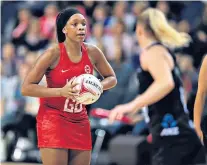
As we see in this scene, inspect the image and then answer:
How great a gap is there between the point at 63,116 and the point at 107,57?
506cm

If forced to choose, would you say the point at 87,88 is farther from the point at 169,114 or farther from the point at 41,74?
the point at 169,114

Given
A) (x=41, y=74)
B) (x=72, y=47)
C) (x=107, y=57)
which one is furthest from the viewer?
(x=107, y=57)

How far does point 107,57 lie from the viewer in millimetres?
9859

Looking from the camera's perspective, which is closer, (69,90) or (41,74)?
(69,90)

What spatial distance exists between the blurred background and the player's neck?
11.4ft

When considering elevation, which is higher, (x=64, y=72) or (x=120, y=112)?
(x=64, y=72)

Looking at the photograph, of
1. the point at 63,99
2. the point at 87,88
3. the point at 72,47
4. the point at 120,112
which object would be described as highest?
the point at 72,47

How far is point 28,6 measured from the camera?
12445 mm

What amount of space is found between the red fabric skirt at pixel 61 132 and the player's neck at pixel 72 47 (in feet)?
1.52

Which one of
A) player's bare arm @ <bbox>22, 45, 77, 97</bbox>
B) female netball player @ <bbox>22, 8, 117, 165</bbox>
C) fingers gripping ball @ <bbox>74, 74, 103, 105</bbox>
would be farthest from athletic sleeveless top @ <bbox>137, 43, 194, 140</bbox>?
player's bare arm @ <bbox>22, 45, 77, 97</bbox>

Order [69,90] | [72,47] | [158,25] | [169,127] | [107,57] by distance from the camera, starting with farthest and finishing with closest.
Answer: [107,57], [158,25], [169,127], [72,47], [69,90]

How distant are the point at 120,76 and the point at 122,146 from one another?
4.46ft

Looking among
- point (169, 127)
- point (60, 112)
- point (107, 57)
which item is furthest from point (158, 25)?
point (107, 57)

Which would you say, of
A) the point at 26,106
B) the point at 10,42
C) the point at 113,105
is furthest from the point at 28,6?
the point at 113,105
